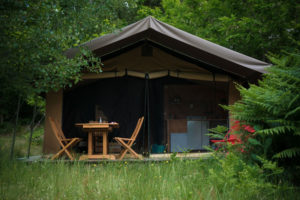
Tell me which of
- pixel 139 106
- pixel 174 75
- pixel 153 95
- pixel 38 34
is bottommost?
pixel 139 106

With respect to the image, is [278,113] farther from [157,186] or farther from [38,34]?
[38,34]

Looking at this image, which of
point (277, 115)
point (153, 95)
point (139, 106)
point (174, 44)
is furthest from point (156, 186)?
point (153, 95)

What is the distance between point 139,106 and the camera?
6750 mm

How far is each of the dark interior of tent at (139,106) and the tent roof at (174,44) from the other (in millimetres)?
978

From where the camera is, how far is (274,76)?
292 cm

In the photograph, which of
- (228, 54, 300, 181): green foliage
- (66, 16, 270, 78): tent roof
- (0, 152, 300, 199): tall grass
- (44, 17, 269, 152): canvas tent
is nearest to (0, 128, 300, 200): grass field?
(0, 152, 300, 199): tall grass

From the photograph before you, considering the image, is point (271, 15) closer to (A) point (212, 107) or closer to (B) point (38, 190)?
(A) point (212, 107)

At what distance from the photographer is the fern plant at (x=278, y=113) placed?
241 centimetres

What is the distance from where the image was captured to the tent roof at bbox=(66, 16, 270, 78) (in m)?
5.62

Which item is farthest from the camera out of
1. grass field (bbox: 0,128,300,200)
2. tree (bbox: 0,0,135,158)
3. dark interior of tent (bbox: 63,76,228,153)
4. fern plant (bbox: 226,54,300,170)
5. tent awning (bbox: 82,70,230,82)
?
dark interior of tent (bbox: 63,76,228,153)

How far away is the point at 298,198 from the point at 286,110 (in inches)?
28.8

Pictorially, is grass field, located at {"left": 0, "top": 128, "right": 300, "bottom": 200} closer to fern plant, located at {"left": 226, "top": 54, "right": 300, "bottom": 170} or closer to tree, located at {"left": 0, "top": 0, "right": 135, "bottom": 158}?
fern plant, located at {"left": 226, "top": 54, "right": 300, "bottom": 170}

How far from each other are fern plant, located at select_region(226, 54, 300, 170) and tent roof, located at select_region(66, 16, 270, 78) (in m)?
2.87

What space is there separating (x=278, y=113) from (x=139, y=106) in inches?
173
